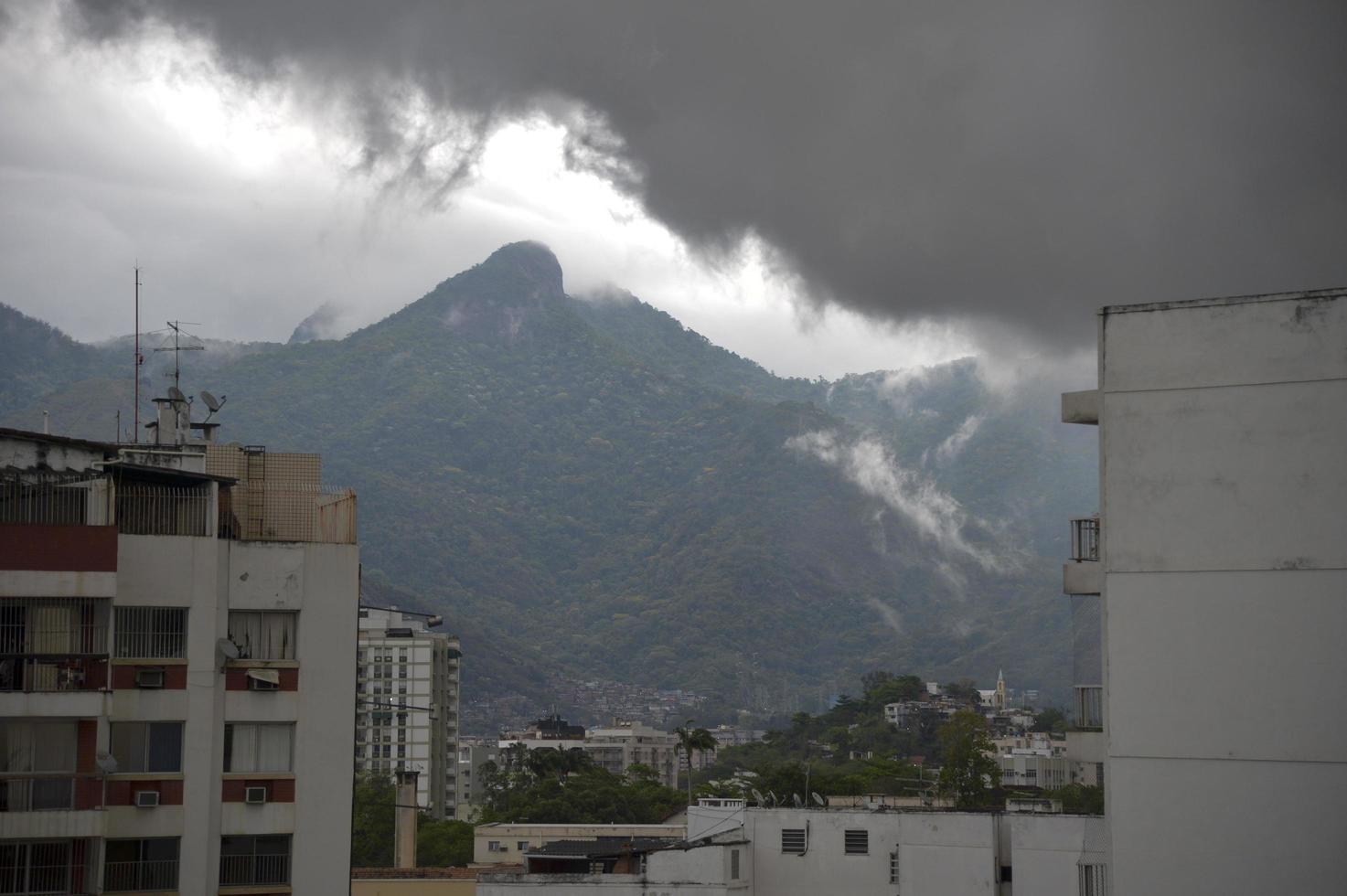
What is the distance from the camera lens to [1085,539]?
92.7 feet

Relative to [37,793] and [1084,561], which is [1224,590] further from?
[37,793]

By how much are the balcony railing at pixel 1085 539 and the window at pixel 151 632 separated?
1581 cm

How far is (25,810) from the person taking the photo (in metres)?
27.6

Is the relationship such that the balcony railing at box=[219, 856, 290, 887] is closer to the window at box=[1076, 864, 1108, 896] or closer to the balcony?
the window at box=[1076, 864, 1108, 896]

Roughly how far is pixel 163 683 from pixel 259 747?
213 centimetres

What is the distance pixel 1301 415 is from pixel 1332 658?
3.70m

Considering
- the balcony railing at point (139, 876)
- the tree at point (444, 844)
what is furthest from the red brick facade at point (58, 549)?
the tree at point (444, 844)

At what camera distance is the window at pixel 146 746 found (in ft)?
95.3

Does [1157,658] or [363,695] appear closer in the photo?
[1157,658]

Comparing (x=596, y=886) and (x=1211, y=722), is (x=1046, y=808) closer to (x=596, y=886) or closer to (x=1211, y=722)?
(x=596, y=886)

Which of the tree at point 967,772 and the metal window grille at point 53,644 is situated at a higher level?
the metal window grille at point 53,644

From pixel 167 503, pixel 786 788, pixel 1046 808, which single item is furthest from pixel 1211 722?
pixel 786 788

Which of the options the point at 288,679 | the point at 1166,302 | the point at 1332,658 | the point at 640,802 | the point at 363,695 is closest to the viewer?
the point at 1332,658

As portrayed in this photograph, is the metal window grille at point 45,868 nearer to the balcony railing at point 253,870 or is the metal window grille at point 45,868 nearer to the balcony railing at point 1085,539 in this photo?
the balcony railing at point 253,870
